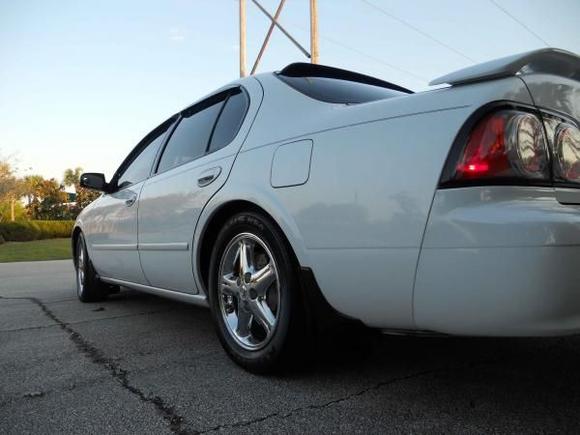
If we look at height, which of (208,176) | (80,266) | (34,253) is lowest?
(34,253)

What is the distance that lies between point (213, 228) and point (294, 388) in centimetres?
95

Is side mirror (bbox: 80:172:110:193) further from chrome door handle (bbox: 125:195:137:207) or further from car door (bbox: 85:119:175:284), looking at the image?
chrome door handle (bbox: 125:195:137:207)

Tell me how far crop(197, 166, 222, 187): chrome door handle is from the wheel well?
0.18 meters

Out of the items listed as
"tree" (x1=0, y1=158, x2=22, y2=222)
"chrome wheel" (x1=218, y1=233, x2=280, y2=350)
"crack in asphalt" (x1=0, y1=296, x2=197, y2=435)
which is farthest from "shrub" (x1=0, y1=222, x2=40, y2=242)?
"chrome wheel" (x1=218, y1=233, x2=280, y2=350)

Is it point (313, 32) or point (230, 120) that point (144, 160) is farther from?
point (313, 32)

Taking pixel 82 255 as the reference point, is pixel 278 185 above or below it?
above

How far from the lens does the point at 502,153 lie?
156 centimetres

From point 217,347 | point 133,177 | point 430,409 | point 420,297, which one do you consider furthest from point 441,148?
point 133,177

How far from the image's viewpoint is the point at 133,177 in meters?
3.89

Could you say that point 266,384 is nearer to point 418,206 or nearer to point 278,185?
point 278,185

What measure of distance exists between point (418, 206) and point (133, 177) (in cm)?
280

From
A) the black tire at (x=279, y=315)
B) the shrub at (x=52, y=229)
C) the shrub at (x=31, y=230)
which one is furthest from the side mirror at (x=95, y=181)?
the shrub at (x=52, y=229)

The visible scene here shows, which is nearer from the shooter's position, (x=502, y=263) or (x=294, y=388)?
(x=502, y=263)

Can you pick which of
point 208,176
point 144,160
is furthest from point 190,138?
point 144,160
